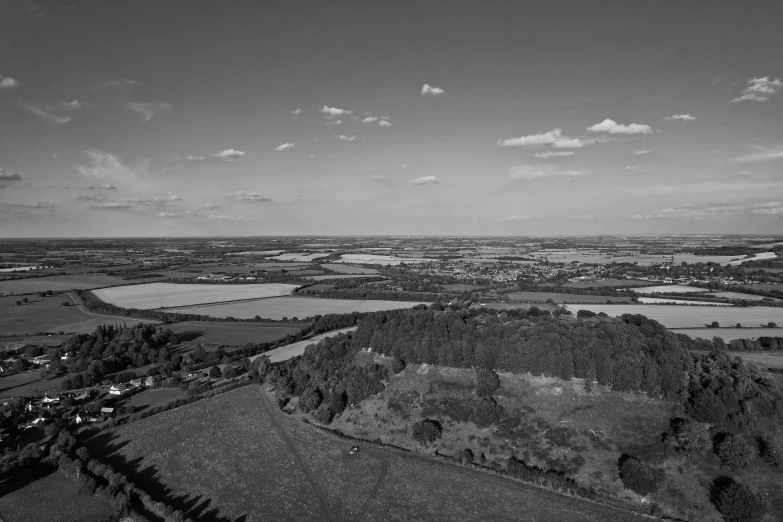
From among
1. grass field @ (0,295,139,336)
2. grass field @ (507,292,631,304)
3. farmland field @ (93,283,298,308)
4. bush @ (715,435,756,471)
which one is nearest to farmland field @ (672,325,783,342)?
grass field @ (507,292,631,304)

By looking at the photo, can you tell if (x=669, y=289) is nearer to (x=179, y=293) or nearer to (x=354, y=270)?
(x=354, y=270)

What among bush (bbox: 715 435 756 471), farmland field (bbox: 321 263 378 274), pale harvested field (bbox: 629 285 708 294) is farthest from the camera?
farmland field (bbox: 321 263 378 274)

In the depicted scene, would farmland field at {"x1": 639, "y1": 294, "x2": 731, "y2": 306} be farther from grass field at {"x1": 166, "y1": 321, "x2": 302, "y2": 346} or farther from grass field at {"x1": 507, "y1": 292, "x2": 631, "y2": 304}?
grass field at {"x1": 166, "y1": 321, "x2": 302, "y2": 346}

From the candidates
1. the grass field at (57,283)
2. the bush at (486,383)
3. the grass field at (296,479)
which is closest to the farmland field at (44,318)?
the grass field at (57,283)

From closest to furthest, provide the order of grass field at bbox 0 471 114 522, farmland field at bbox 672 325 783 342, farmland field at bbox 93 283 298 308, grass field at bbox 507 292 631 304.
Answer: grass field at bbox 0 471 114 522
farmland field at bbox 672 325 783 342
grass field at bbox 507 292 631 304
farmland field at bbox 93 283 298 308

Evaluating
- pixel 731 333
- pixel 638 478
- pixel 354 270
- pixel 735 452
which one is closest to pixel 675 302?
pixel 731 333

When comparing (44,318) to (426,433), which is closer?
(426,433)

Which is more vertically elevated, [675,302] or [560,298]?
[675,302]
